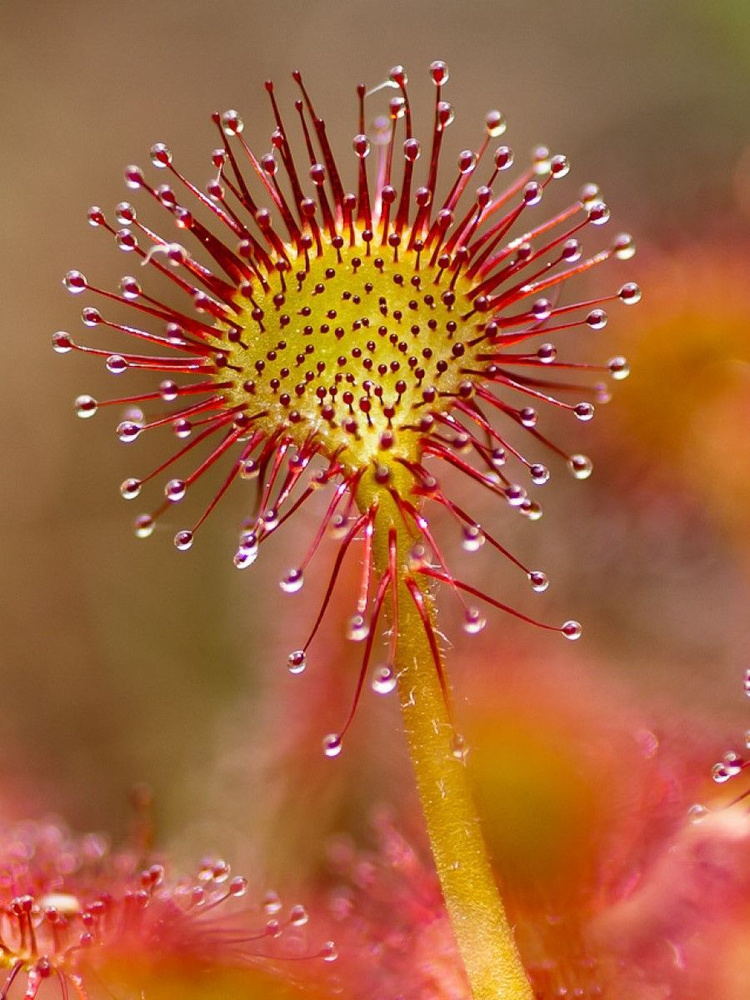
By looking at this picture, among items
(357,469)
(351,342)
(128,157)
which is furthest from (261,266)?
(128,157)

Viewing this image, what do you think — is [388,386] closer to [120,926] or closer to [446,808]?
[446,808]

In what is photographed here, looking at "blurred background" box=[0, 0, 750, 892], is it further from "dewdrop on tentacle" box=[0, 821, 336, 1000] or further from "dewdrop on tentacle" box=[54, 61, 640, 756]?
"dewdrop on tentacle" box=[54, 61, 640, 756]

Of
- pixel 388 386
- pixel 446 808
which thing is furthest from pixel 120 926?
pixel 388 386

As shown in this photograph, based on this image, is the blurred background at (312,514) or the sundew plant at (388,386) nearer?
the sundew plant at (388,386)

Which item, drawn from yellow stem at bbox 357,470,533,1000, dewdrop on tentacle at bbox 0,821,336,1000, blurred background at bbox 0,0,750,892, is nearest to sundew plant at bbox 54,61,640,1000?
yellow stem at bbox 357,470,533,1000

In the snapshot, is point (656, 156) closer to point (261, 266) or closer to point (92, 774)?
point (261, 266)

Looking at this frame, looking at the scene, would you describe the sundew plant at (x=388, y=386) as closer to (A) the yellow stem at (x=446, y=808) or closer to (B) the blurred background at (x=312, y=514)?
(A) the yellow stem at (x=446, y=808)

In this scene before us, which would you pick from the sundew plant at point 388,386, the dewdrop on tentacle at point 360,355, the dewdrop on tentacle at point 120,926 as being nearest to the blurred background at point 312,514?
the dewdrop on tentacle at point 120,926
